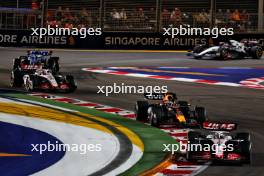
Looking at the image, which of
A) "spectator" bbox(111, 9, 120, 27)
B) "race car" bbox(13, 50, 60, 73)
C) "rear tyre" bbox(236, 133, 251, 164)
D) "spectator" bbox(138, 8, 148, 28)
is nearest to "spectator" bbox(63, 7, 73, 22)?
"spectator" bbox(111, 9, 120, 27)

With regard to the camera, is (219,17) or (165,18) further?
(165,18)

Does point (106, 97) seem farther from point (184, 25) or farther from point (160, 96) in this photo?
point (184, 25)

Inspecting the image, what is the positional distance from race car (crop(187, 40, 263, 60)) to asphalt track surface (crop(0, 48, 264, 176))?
43 cm

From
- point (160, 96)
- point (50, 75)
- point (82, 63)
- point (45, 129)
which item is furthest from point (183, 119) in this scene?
point (82, 63)

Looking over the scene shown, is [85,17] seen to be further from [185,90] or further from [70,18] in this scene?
[185,90]

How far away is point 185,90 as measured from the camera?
64.3 ft

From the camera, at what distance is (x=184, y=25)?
32.5 m

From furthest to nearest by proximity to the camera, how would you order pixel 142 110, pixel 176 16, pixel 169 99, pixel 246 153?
1. pixel 176 16
2. pixel 142 110
3. pixel 169 99
4. pixel 246 153

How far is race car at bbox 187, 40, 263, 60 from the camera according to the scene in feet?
97.0

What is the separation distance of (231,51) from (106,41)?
6.77m

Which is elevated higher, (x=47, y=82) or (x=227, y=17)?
(x=227, y=17)

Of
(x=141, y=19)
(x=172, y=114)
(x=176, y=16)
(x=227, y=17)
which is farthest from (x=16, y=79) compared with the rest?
(x=227, y=17)

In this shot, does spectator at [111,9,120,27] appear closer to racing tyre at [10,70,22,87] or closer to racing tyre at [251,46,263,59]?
racing tyre at [251,46,263,59]

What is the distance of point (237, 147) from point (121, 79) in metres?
12.1
